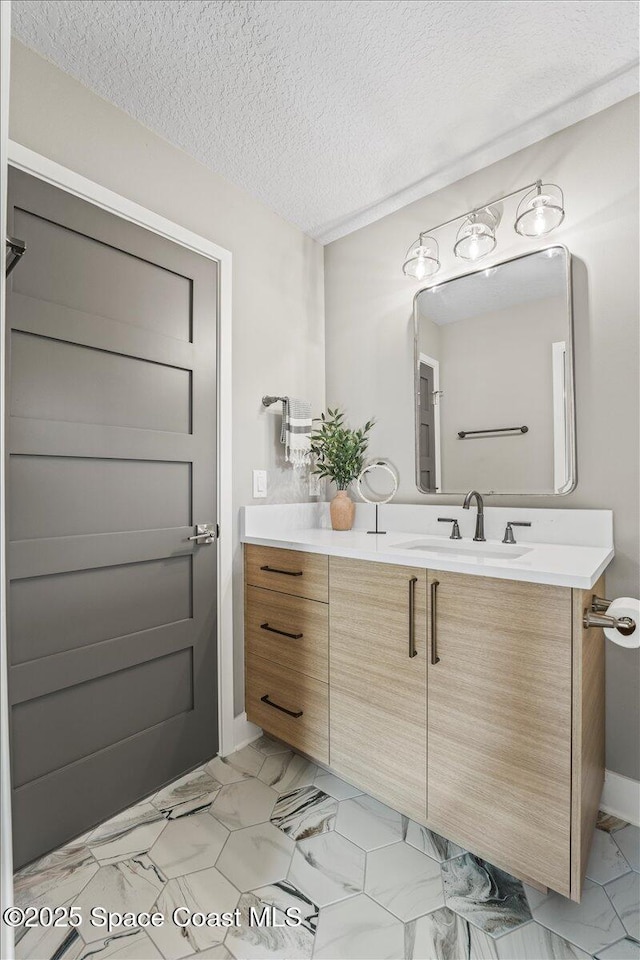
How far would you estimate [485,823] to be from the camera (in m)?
1.31

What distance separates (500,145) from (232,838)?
8.71 ft

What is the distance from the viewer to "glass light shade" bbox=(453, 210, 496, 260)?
1874mm

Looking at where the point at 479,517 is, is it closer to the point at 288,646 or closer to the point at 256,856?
the point at 288,646

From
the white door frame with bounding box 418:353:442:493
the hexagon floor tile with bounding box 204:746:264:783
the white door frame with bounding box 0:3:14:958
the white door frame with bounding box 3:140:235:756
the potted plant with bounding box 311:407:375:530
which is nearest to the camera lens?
the white door frame with bounding box 0:3:14:958

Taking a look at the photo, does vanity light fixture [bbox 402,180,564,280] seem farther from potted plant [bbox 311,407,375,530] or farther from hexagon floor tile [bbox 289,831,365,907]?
hexagon floor tile [bbox 289,831,365,907]

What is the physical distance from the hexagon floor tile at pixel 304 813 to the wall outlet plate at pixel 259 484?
3.80 ft

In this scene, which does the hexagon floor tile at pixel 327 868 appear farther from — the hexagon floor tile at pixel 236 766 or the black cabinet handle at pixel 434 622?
the black cabinet handle at pixel 434 622

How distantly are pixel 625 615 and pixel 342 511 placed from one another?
1268mm

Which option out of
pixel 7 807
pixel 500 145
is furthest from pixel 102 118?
pixel 7 807

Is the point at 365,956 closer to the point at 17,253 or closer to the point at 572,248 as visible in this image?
the point at 17,253

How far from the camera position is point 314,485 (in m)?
2.48

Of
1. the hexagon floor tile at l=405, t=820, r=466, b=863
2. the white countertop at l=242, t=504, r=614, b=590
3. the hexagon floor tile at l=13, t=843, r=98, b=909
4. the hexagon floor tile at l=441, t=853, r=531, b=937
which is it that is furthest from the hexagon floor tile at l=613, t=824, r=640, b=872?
the hexagon floor tile at l=13, t=843, r=98, b=909

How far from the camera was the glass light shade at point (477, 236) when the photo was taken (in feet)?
6.15

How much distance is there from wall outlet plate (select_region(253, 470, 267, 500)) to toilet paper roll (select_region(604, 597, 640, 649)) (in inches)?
55.2
